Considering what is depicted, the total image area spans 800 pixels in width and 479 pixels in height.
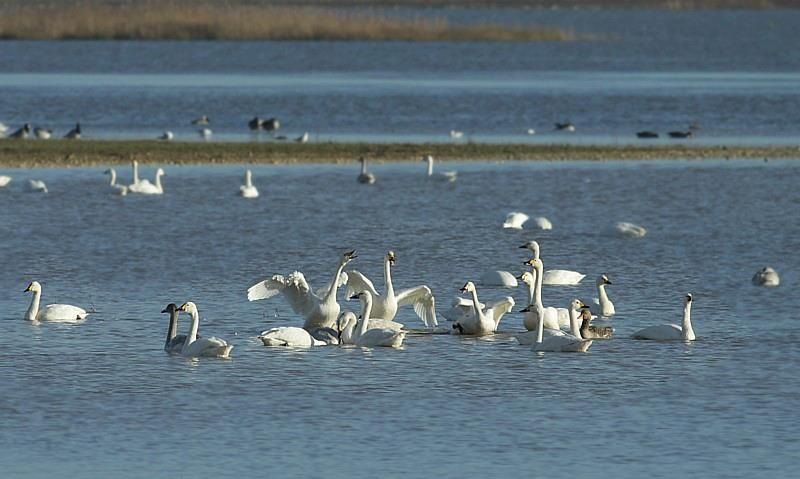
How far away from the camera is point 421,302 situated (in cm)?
1791

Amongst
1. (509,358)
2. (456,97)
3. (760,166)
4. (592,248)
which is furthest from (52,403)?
(456,97)

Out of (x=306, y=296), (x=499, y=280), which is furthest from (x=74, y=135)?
(x=306, y=296)

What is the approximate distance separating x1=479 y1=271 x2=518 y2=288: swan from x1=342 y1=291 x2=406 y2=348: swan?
3776 millimetres

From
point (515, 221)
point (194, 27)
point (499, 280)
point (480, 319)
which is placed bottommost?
point (194, 27)

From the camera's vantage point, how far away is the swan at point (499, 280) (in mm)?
20828

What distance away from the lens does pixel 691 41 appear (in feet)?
399

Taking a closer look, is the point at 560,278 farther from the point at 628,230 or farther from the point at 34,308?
the point at 34,308

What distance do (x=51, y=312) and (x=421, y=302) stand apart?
3.65 meters

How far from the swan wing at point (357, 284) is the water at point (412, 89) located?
22871 millimetres

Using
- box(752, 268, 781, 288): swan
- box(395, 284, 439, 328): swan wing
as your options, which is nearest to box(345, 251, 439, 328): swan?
box(395, 284, 439, 328): swan wing

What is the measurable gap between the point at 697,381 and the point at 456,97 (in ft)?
145

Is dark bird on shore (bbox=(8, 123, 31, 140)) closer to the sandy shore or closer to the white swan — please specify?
the sandy shore

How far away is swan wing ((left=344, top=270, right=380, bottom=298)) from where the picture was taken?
17.9m

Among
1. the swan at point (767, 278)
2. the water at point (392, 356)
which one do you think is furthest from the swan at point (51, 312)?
the swan at point (767, 278)
